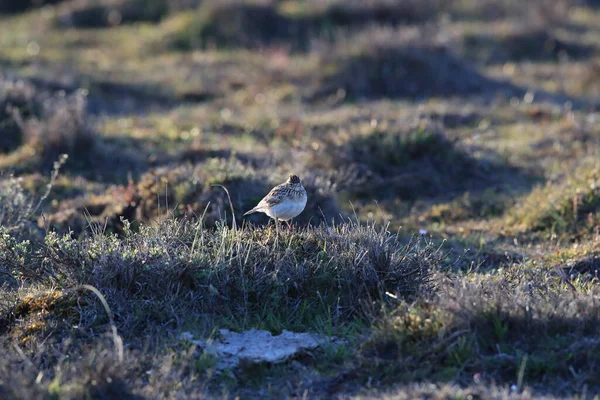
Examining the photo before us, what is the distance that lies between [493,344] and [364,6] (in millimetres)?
15947

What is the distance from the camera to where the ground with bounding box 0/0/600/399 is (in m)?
5.67

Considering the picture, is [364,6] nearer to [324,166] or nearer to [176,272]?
[324,166]

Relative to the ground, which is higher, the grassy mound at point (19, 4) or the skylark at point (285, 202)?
the skylark at point (285, 202)

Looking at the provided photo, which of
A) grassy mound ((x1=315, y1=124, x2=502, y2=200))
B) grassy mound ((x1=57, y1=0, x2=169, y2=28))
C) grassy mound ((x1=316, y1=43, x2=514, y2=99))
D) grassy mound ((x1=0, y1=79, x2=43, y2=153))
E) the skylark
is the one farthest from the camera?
grassy mound ((x1=57, y1=0, x2=169, y2=28))

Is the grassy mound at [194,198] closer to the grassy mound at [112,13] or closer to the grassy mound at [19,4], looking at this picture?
the grassy mound at [112,13]

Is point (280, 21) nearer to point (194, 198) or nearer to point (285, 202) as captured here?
point (194, 198)

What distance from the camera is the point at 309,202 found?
30.4 feet

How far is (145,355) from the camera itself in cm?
575


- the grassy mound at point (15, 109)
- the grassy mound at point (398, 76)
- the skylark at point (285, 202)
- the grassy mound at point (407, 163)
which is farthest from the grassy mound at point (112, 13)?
the skylark at point (285, 202)

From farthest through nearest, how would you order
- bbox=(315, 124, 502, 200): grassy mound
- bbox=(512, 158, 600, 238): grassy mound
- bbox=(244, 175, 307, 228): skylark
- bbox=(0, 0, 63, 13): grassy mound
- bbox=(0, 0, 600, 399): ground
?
bbox=(0, 0, 63, 13): grassy mound, bbox=(315, 124, 502, 200): grassy mound, bbox=(512, 158, 600, 238): grassy mound, bbox=(244, 175, 307, 228): skylark, bbox=(0, 0, 600, 399): ground

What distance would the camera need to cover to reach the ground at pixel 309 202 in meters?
5.67

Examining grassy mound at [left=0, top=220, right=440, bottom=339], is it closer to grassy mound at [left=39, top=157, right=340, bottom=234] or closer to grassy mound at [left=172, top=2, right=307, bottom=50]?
grassy mound at [left=39, top=157, right=340, bottom=234]

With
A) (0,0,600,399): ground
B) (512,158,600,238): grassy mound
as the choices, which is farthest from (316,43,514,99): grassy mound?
(512,158,600,238): grassy mound

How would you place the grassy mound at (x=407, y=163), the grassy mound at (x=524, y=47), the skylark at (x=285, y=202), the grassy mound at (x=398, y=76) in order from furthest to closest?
the grassy mound at (x=524, y=47) < the grassy mound at (x=398, y=76) < the grassy mound at (x=407, y=163) < the skylark at (x=285, y=202)
